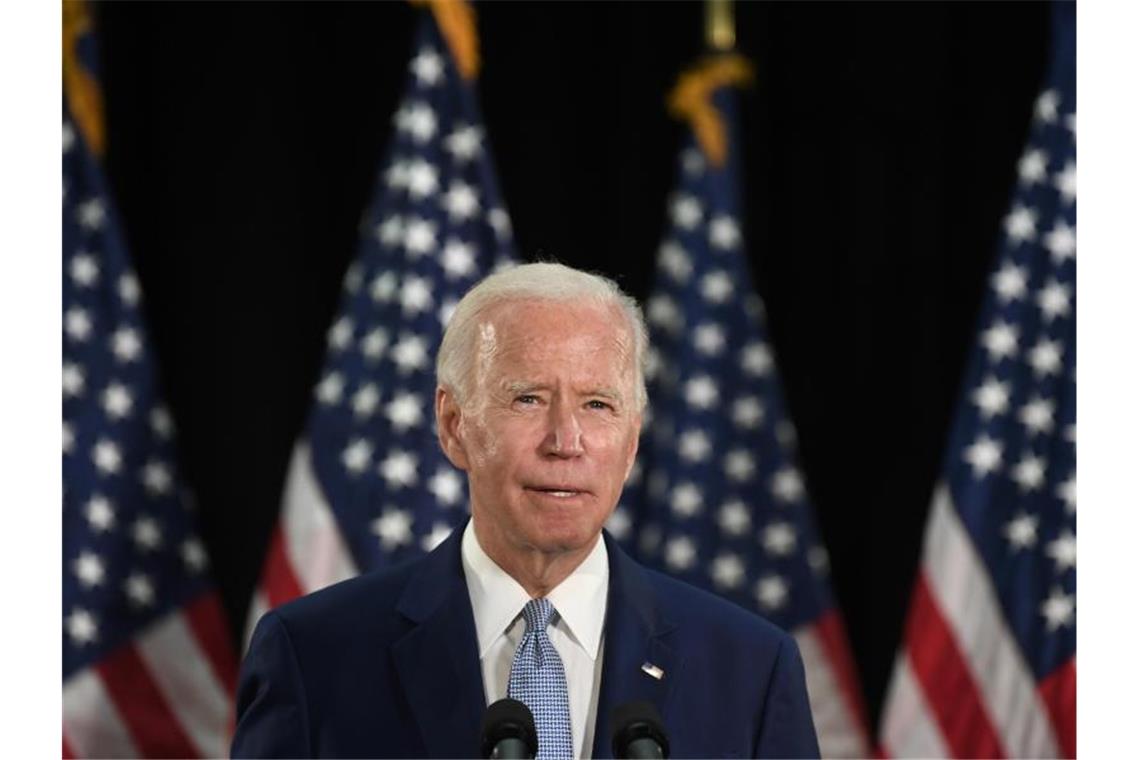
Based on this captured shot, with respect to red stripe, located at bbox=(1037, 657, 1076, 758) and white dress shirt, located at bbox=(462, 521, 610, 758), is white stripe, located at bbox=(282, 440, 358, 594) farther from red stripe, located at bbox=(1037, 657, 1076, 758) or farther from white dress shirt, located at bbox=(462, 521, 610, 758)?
white dress shirt, located at bbox=(462, 521, 610, 758)

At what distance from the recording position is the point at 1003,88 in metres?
5.12

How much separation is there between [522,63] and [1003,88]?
1.60 m

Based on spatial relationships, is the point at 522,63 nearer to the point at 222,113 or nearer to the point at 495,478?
the point at 222,113

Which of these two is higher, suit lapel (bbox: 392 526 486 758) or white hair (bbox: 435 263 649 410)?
white hair (bbox: 435 263 649 410)

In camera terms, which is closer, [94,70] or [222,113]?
[94,70]

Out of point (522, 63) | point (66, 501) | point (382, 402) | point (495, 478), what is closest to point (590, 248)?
point (522, 63)

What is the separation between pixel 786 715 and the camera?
2018mm

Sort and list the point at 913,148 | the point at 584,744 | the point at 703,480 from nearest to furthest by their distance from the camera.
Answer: the point at 584,744
the point at 703,480
the point at 913,148

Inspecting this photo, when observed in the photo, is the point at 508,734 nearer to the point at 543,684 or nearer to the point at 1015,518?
the point at 543,684

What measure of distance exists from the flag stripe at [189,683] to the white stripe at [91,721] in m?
0.16

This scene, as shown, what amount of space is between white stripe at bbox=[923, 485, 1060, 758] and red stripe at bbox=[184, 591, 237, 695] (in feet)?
7.01

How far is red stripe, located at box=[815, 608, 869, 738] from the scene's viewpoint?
470 centimetres

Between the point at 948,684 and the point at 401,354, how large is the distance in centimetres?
188

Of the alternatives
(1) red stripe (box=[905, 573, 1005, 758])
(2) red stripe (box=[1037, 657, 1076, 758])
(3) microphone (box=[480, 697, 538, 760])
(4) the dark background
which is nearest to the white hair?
(3) microphone (box=[480, 697, 538, 760])
